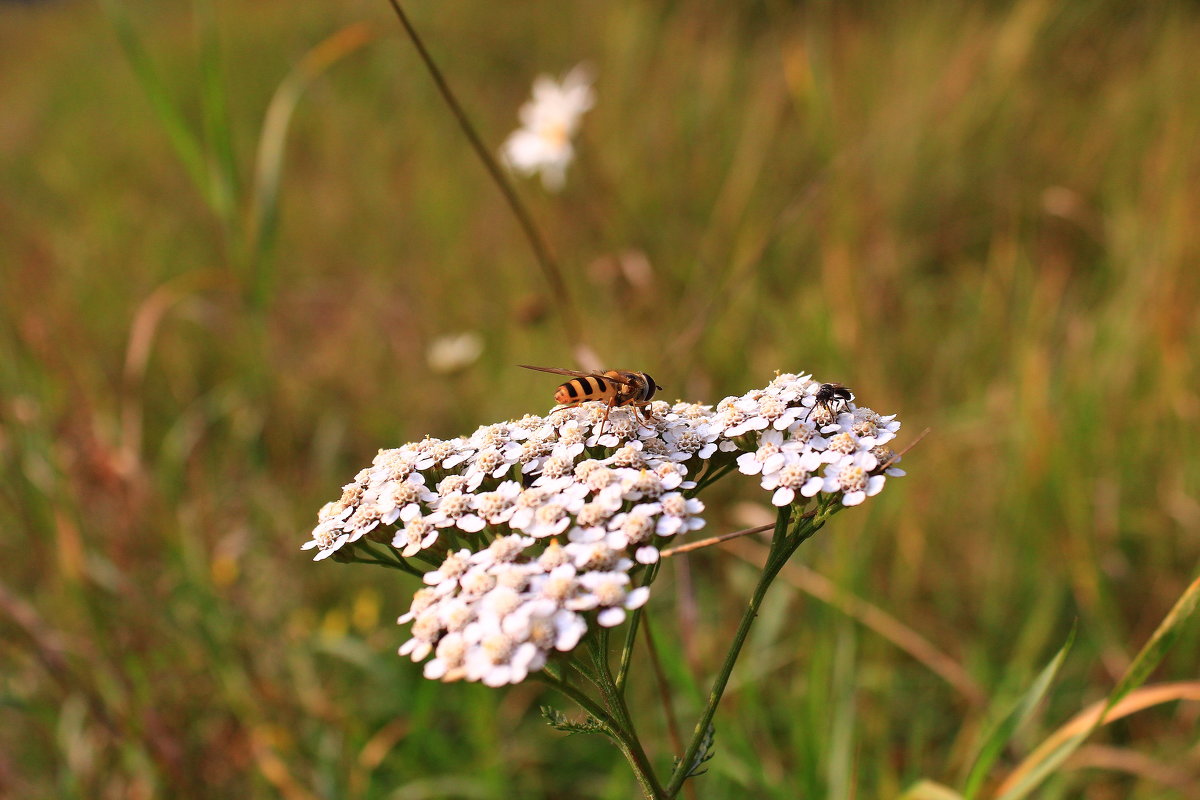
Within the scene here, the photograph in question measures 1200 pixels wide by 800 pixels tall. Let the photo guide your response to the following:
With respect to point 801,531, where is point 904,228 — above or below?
above

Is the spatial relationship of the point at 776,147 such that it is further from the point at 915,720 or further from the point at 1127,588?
the point at 915,720

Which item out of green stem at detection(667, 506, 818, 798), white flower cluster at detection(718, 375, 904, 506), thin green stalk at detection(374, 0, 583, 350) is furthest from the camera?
thin green stalk at detection(374, 0, 583, 350)

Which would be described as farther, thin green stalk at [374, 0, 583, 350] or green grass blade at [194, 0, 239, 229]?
green grass blade at [194, 0, 239, 229]

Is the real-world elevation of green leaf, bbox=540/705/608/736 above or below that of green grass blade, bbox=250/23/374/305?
below

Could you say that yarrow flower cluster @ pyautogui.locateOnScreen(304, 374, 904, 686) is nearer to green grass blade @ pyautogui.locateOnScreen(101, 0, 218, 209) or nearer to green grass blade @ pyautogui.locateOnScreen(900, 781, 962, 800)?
green grass blade @ pyautogui.locateOnScreen(900, 781, 962, 800)

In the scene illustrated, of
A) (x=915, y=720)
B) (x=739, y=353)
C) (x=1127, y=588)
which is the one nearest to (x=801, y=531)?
(x=915, y=720)

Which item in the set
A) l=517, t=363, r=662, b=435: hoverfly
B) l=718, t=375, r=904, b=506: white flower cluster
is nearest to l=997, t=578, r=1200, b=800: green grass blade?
l=718, t=375, r=904, b=506: white flower cluster

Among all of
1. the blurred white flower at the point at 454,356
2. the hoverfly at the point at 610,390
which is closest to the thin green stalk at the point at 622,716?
the hoverfly at the point at 610,390
